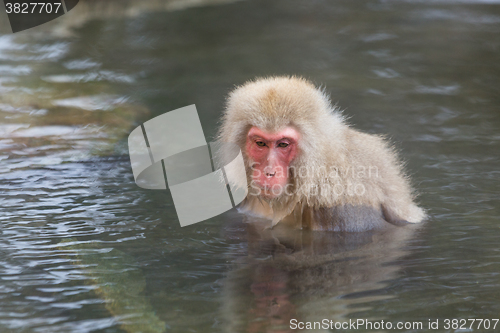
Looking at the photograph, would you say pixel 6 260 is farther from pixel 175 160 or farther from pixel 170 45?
pixel 170 45

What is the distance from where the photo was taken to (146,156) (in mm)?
8375

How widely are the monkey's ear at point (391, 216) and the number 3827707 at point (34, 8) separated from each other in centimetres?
994

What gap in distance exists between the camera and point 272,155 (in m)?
5.12

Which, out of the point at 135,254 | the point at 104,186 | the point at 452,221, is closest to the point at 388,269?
the point at 452,221

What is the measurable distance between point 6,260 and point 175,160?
352 cm

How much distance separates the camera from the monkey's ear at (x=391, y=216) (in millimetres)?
5832

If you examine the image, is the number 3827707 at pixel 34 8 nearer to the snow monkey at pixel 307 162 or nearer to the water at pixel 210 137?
the water at pixel 210 137

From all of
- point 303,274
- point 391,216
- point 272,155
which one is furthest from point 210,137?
point 303,274

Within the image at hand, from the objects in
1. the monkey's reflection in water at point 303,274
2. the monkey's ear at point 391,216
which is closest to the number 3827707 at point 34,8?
the monkey's reflection in water at point 303,274

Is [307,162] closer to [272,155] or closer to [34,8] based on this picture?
[272,155]

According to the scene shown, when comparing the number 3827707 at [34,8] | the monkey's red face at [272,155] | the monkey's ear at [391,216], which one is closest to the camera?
the monkey's red face at [272,155]

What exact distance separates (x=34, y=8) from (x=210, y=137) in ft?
24.1

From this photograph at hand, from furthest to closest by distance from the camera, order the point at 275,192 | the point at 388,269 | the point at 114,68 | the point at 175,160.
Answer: the point at 114,68 < the point at 175,160 < the point at 275,192 < the point at 388,269

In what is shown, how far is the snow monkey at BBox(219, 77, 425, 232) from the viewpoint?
16.9 ft
